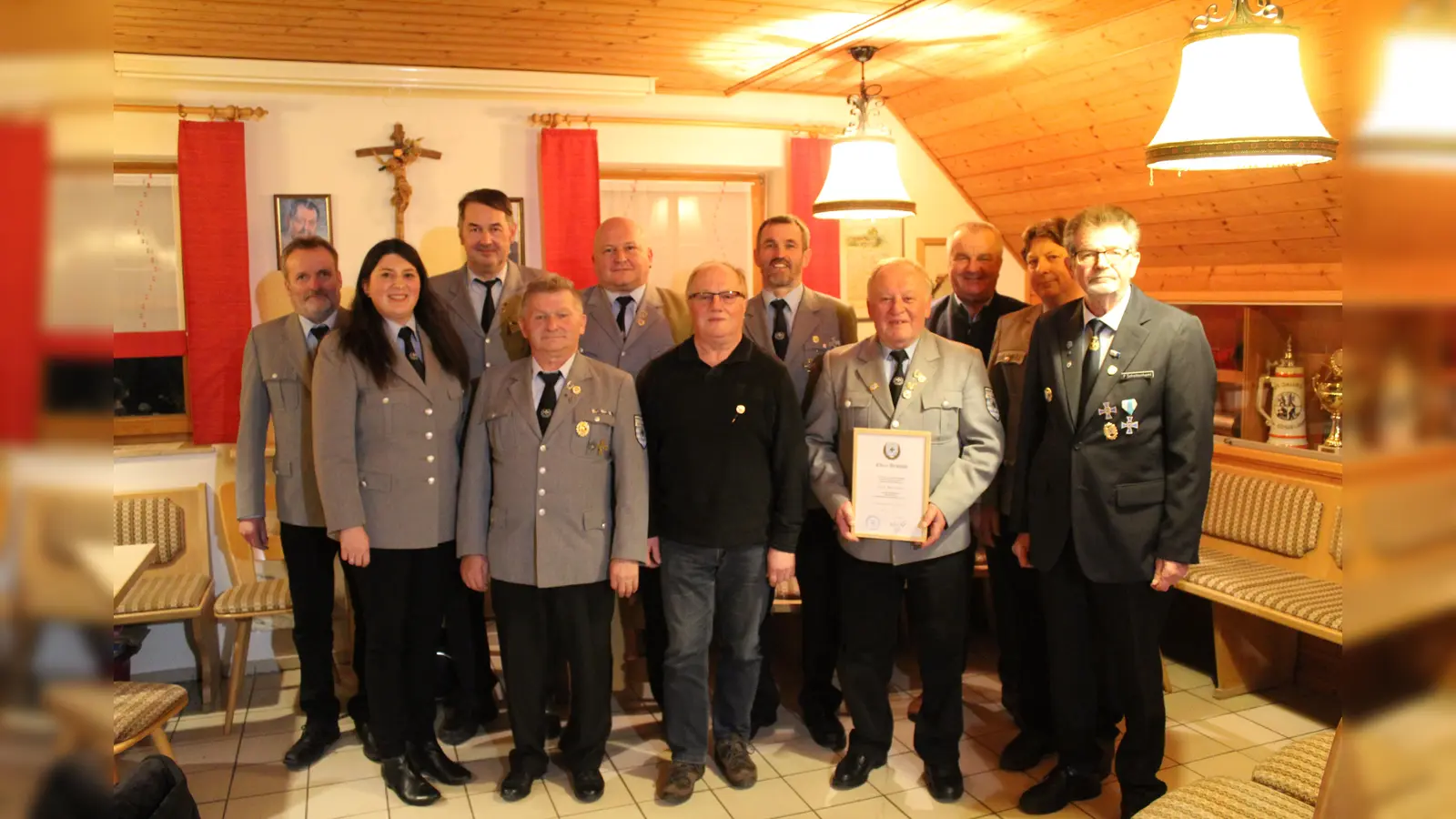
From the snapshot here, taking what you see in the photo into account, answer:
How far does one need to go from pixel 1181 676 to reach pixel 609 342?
2576mm

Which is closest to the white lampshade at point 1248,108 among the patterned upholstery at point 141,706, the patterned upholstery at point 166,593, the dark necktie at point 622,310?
the dark necktie at point 622,310

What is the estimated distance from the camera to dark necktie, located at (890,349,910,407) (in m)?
3.11

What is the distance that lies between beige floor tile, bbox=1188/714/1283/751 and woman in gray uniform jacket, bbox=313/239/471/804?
8.38 feet

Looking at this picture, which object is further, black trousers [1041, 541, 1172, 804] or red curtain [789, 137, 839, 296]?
red curtain [789, 137, 839, 296]

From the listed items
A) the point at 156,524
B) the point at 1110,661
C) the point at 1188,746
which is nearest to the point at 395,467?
the point at 156,524

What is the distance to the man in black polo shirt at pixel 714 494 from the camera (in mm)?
3092

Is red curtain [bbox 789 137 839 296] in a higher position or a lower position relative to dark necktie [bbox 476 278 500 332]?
higher

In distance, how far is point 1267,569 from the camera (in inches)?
155

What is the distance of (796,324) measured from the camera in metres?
3.71

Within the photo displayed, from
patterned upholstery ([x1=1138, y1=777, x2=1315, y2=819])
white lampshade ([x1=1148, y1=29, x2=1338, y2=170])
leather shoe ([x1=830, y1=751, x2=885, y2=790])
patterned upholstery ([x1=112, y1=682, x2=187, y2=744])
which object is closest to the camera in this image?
white lampshade ([x1=1148, y1=29, x2=1338, y2=170])

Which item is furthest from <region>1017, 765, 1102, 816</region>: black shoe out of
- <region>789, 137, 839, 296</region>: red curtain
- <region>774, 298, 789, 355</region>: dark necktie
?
<region>789, 137, 839, 296</region>: red curtain

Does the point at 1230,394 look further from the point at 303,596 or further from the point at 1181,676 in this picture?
the point at 303,596

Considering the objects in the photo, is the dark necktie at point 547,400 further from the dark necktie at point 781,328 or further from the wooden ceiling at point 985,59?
the wooden ceiling at point 985,59

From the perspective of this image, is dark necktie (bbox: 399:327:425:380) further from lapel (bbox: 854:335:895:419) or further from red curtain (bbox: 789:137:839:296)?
red curtain (bbox: 789:137:839:296)
